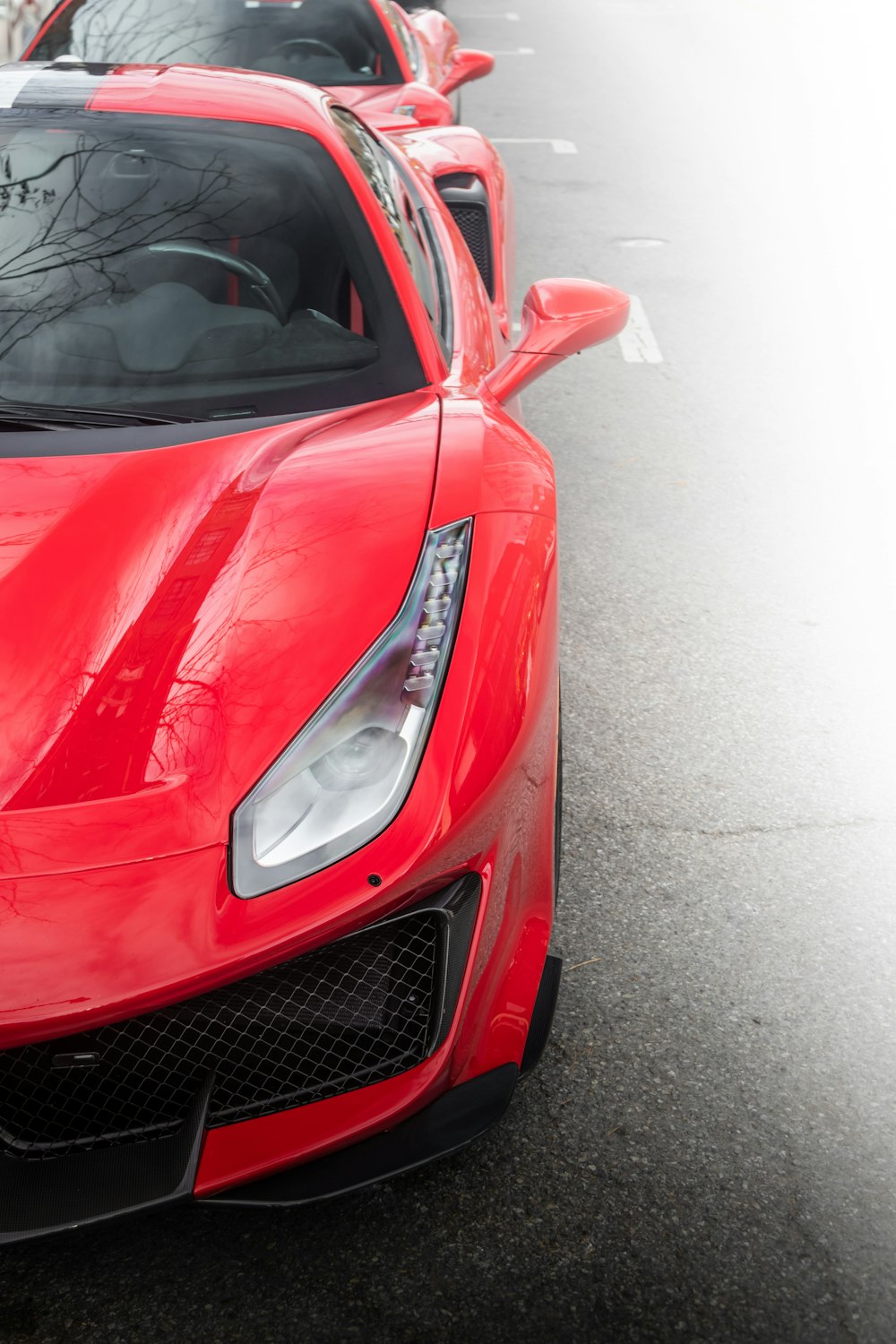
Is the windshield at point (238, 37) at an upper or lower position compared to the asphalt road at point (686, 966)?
upper

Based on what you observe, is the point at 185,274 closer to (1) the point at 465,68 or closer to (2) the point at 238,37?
(2) the point at 238,37

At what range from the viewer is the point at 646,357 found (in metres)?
5.86

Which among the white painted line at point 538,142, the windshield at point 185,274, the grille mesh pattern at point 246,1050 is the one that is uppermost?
the windshield at point 185,274

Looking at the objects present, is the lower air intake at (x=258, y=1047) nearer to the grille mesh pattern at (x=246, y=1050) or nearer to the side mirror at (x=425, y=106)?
the grille mesh pattern at (x=246, y=1050)

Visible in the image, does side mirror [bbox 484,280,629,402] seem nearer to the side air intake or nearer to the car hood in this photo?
the car hood

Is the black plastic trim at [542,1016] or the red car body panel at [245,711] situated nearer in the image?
the red car body panel at [245,711]

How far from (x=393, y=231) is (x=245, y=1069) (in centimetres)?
186

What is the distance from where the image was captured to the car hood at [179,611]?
5.16ft

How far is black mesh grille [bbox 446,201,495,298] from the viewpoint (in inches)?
167

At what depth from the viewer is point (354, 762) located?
1.63 metres

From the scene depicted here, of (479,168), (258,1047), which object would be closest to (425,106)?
(479,168)

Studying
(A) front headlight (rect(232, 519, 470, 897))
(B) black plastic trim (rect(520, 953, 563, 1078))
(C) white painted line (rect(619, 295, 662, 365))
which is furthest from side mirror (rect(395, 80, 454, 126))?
(B) black plastic trim (rect(520, 953, 563, 1078))

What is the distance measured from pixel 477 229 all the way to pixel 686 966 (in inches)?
111

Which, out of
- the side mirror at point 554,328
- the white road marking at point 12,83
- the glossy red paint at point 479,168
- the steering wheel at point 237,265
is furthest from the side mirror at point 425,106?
the steering wheel at point 237,265
